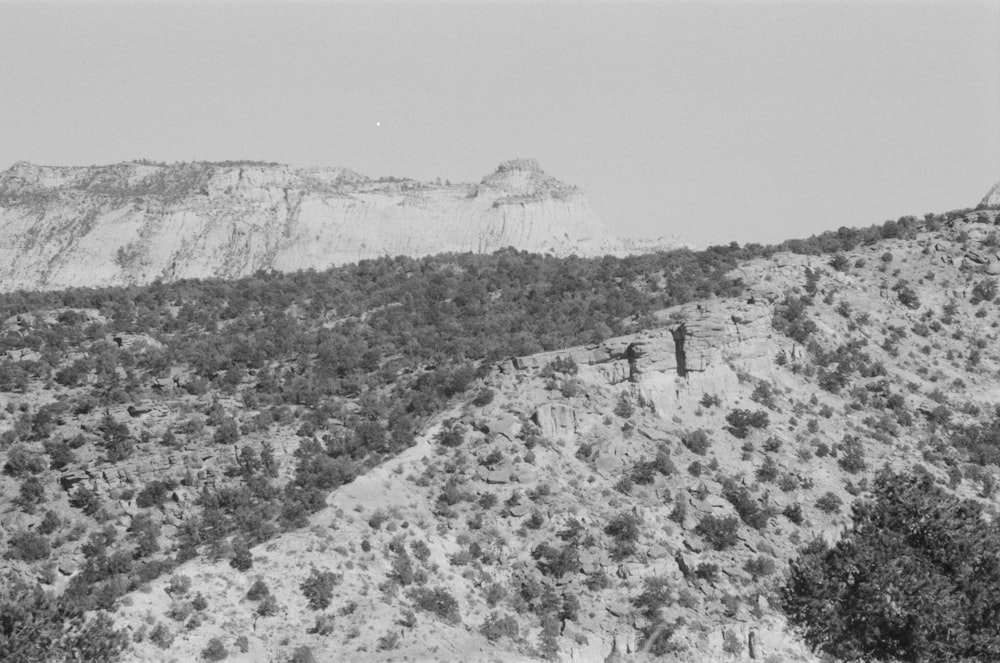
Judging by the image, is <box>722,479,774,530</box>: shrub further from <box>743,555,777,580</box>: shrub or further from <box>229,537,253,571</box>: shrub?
<box>229,537,253,571</box>: shrub

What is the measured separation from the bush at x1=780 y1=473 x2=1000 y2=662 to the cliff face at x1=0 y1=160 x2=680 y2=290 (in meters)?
66.4

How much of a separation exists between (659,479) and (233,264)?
6337 cm

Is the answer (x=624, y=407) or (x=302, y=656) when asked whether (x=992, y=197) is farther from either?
(x=302, y=656)

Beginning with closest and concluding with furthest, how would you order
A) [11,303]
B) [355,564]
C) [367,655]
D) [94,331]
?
[367,655] → [355,564] → [94,331] → [11,303]

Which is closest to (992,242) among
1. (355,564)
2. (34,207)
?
(355,564)

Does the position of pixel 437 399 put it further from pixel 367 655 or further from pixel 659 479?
pixel 367 655

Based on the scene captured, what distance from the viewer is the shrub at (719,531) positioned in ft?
114

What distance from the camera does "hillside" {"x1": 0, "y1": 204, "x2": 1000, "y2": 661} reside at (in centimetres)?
3059

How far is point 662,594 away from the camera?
106 feet

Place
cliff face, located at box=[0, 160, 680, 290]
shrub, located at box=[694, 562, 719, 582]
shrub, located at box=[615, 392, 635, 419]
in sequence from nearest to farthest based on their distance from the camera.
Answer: shrub, located at box=[694, 562, 719, 582], shrub, located at box=[615, 392, 635, 419], cliff face, located at box=[0, 160, 680, 290]

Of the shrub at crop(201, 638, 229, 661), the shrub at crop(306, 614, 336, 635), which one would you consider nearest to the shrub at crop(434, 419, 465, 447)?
the shrub at crop(306, 614, 336, 635)

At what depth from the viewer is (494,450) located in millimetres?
37250

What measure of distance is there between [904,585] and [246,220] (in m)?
78.4

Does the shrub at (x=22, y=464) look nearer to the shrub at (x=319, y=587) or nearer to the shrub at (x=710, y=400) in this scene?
the shrub at (x=319, y=587)
